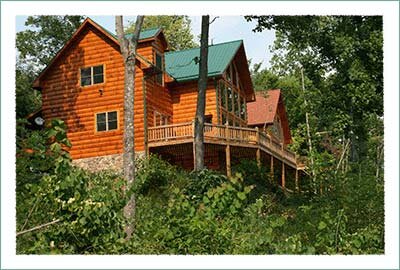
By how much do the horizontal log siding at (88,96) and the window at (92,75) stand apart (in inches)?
3.7

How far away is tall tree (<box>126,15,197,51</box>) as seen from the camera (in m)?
14.9

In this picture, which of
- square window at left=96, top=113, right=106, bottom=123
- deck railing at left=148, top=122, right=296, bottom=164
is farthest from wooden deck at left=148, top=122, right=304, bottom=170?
square window at left=96, top=113, right=106, bottom=123

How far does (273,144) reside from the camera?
17.3 meters

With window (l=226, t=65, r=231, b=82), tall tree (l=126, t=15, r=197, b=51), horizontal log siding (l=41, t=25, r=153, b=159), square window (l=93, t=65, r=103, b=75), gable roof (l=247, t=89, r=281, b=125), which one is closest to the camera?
horizontal log siding (l=41, t=25, r=153, b=159)

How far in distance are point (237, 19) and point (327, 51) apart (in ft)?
7.35

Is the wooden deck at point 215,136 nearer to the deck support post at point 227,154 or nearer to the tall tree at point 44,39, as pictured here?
the deck support post at point 227,154

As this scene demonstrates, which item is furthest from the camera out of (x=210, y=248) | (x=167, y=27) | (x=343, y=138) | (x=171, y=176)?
(x=167, y=27)

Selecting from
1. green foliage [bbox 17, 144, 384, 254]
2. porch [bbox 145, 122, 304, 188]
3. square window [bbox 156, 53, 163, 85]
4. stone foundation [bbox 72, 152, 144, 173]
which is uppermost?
square window [bbox 156, 53, 163, 85]

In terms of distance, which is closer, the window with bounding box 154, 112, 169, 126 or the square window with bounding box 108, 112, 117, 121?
the square window with bounding box 108, 112, 117, 121

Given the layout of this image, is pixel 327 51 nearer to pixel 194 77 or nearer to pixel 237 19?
pixel 237 19

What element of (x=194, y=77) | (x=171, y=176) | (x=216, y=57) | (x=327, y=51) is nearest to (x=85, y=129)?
(x=171, y=176)

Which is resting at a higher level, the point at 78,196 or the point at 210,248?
the point at 78,196

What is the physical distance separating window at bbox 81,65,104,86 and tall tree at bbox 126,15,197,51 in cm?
160

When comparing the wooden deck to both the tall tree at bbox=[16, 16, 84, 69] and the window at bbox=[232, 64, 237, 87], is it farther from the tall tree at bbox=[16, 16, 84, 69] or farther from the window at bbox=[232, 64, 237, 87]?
the tall tree at bbox=[16, 16, 84, 69]
